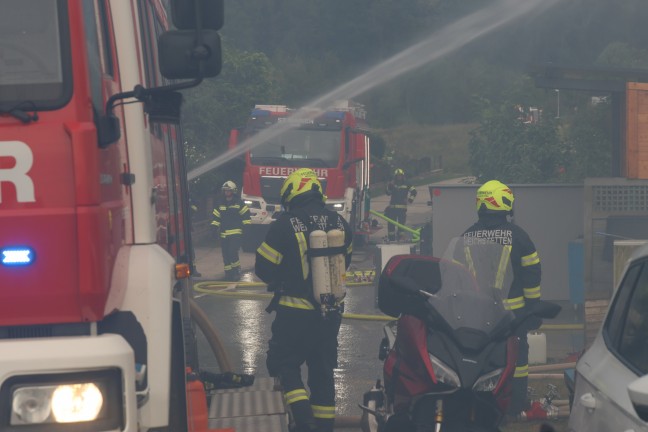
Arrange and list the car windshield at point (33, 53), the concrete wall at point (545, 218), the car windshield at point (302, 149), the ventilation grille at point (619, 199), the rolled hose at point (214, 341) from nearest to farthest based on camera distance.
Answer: the car windshield at point (33, 53) → the rolled hose at point (214, 341) → the ventilation grille at point (619, 199) → the concrete wall at point (545, 218) → the car windshield at point (302, 149)

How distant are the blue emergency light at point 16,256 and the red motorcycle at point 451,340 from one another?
7.69 ft

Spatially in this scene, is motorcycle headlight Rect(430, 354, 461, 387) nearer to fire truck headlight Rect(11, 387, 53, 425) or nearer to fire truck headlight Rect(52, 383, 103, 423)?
fire truck headlight Rect(52, 383, 103, 423)

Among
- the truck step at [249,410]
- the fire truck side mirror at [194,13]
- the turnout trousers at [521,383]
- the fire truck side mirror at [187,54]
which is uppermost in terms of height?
the fire truck side mirror at [194,13]

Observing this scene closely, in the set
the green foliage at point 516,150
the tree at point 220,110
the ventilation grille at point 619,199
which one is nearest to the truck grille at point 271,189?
the tree at point 220,110

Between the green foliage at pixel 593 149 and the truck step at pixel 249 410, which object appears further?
the green foliage at pixel 593 149

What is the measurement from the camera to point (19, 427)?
11.5 ft

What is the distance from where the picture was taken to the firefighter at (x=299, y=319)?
7141 mm

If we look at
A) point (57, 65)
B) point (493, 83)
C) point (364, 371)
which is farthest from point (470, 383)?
point (493, 83)

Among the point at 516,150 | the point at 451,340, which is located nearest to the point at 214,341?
the point at 451,340

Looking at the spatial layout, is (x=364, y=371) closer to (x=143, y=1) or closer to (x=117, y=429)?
(x=143, y=1)

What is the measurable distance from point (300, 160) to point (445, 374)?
712 inches

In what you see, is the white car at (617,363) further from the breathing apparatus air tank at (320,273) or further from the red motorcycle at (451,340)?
the breathing apparatus air tank at (320,273)

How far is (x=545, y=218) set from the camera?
548 inches

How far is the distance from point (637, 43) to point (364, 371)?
65.6 meters
